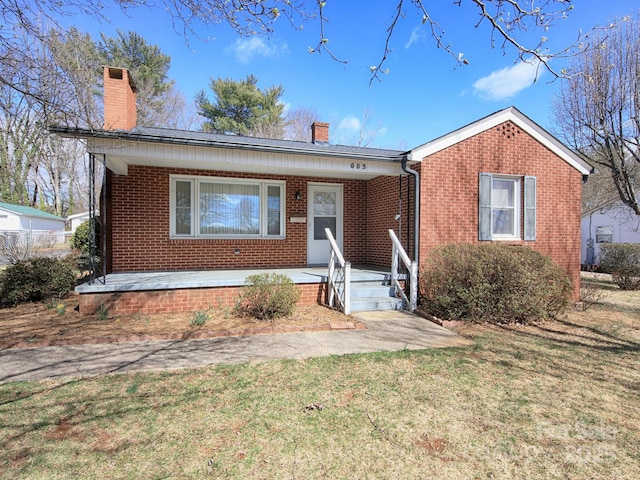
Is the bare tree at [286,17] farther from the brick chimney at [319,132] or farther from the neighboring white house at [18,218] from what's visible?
the neighboring white house at [18,218]

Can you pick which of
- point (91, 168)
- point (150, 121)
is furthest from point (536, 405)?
point (150, 121)

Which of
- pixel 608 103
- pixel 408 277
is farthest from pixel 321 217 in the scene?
pixel 608 103

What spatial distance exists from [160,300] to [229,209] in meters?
3.10

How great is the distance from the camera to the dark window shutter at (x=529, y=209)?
8.37m

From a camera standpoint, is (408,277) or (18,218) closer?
(408,277)

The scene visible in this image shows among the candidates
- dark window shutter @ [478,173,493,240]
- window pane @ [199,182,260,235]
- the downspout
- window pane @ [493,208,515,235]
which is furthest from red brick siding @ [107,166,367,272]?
window pane @ [493,208,515,235]

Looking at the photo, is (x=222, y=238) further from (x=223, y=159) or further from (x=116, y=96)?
(x=116, y=96)

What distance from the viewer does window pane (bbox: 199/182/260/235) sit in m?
8.62

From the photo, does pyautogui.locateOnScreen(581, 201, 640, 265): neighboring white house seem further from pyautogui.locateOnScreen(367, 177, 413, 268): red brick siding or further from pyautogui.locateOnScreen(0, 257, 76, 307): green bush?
pyautogui.locateOnScreen(0, 257, 76, 307): green bush

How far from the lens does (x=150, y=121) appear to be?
23406 millimetres

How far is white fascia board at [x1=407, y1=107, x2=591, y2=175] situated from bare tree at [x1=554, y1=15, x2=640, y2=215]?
198 centimetres

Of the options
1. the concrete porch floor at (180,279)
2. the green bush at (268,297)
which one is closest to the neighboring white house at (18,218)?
the concrete porch floor at (180,279)

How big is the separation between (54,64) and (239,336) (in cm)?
500

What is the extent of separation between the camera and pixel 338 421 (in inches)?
115
